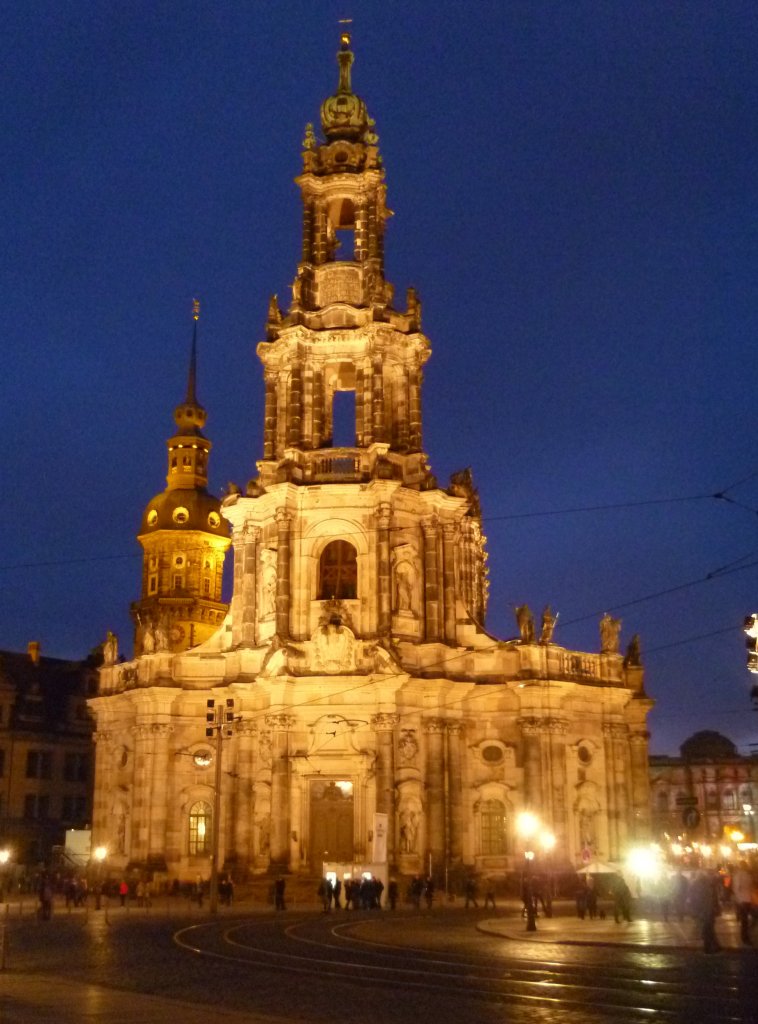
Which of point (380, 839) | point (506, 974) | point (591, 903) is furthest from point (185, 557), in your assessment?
point (506, 974)

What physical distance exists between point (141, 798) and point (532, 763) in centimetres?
1654

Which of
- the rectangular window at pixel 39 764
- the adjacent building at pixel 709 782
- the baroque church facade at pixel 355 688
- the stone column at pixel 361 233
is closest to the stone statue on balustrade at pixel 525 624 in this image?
the baroque church facade at pixel 355 688

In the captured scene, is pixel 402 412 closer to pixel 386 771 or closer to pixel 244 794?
pixel 386 771

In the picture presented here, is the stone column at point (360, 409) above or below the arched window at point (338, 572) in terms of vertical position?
above

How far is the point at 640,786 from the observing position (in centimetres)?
5538

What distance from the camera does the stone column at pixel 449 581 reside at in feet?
166

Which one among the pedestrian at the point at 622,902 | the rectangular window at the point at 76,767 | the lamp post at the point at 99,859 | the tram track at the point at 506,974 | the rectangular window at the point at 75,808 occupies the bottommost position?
the tram track at the point at 506,974

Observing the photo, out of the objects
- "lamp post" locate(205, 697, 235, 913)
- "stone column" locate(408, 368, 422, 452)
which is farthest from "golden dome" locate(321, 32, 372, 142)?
"lamp post" locate(205, 697, 235, 913)

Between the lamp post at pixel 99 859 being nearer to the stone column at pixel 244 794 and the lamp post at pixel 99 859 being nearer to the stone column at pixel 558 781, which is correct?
the stone column at pixel 244 794

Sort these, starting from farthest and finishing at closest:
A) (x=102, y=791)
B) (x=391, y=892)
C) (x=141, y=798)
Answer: (x=102, y=791) < (x=141, y=798) < (x=391, y=892)

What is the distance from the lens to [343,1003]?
16250mm

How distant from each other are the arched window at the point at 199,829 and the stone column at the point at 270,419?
52.0ft

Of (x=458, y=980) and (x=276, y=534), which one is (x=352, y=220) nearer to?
(x=276, y=534)

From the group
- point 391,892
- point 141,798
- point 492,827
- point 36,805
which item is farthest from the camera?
point 36,805
